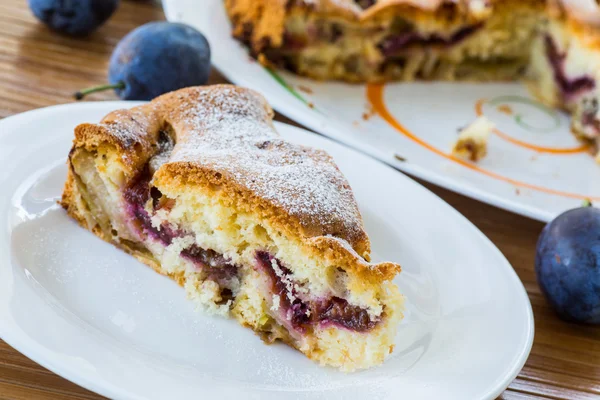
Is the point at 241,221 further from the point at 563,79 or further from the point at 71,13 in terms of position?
the point at 563,79

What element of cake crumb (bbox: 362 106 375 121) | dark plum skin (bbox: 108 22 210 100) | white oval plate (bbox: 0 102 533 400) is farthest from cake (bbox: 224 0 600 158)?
white oval plate (bbox: 0 102 533 400)

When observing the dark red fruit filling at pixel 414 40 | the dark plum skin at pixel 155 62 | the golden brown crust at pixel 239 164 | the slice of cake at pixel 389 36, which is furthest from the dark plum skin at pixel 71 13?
the dark red fruit filling at pixel 414 40

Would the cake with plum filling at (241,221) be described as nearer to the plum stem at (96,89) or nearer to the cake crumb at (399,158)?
the plum stem at (96,89)

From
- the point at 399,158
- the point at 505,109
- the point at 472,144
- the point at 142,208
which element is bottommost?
the point at 505,109

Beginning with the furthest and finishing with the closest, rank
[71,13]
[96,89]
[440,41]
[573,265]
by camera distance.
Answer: [440,41] < [71,13] < [96,89] < [573,265]

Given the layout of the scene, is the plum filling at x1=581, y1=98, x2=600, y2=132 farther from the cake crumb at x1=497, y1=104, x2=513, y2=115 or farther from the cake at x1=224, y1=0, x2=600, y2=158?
the cake crumb at x1=497, y1=104, x2=513, y2=115

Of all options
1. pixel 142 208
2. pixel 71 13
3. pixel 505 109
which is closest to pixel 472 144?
pixel 505 109

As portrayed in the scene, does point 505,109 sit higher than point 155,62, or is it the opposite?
point 155,62

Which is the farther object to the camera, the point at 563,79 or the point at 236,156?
the point at 563,79
